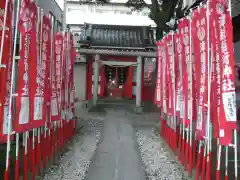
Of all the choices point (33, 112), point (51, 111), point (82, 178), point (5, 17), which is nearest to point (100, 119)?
point (51, 111)

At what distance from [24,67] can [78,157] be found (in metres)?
3.25

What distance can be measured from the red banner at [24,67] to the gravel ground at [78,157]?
1.64 metres

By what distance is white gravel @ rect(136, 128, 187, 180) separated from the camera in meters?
5.72

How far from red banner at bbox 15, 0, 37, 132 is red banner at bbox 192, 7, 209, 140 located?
2.80m

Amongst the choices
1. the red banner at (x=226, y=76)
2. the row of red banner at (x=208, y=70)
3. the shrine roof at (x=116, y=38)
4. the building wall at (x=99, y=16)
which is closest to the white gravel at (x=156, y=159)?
the row of red banner at (x=208, y=70)

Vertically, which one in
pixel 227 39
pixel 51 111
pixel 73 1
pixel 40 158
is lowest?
pixel 40 158

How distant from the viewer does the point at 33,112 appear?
15.3 feet

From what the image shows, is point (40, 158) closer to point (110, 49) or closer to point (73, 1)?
point (110, 49)

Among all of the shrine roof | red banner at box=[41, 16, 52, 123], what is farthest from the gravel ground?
the shrine roof

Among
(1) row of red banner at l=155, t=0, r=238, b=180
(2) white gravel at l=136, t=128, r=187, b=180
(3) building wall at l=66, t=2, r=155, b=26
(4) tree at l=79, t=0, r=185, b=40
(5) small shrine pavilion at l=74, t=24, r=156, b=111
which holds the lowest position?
(2) white gravel at l=136, t=128, r=187, b=180

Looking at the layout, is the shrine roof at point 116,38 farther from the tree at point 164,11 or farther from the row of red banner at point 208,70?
the row of red banner at point 208,70

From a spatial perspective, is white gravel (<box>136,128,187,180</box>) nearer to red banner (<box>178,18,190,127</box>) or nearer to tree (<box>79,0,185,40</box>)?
red banner (<box>178,18,190,127</box>)

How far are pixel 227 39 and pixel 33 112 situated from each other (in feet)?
10.6

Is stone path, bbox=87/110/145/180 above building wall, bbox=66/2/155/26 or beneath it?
beneath
